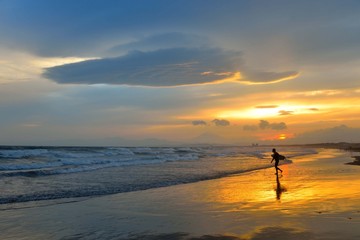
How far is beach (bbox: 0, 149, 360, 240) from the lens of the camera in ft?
27.9

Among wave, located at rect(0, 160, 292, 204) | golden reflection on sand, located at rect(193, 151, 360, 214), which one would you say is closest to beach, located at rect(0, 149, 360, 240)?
golden reflection on sand, located at rect(193, 151, 360, 214)

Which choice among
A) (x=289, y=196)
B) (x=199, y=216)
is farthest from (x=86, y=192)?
(x=289, y=196)

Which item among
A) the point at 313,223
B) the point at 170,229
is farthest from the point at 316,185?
the point at 170,229

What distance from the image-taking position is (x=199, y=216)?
1040cm

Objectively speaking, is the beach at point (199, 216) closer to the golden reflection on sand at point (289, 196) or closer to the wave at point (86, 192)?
the golden reflection on sand at point (289, 196)

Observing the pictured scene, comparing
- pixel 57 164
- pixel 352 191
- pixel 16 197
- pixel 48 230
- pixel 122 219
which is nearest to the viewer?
pixel 48 230

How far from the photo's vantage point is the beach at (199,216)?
8500 mm

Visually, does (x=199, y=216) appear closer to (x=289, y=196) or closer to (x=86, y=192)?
(x=289, y=196)

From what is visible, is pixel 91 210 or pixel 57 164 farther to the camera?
pixel 57 164

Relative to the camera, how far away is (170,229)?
29.8 feet

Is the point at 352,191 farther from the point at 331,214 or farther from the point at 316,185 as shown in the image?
the point at 331,214

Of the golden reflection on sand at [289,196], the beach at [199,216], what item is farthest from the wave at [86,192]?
the golden reflection on sand at [289,196]

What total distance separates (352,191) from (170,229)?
26.3 ft

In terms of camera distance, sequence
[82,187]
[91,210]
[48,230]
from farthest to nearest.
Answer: [82,187] < [91,210] < [48,230]
